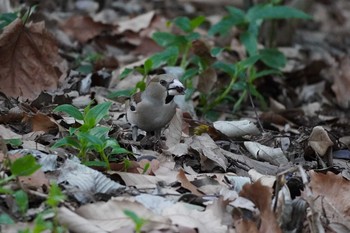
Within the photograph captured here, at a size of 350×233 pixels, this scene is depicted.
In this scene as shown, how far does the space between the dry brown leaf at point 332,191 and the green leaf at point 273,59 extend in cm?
261

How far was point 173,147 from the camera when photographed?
14.8ft

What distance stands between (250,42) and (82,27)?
1.99 metres

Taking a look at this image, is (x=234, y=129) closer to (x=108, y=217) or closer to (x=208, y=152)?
(x=208, y=152)

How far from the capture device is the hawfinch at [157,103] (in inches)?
171

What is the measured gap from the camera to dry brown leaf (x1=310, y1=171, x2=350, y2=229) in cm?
393

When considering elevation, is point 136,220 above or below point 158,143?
above

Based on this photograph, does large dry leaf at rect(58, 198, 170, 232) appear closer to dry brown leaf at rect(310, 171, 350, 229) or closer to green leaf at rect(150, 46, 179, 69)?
dry brown leaf at rect(310, 171, 350, 229)

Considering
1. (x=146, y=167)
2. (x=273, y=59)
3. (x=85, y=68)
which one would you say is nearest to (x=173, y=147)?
(x=146, y=167)

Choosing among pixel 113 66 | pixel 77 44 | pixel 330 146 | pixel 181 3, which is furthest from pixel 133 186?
pixel 181 3

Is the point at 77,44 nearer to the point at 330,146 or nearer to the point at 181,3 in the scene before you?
the point at 181,3

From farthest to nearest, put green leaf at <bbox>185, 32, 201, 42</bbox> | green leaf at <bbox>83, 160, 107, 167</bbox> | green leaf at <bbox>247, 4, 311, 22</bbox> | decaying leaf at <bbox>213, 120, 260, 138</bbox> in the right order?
1. green leaf at <bbox>247, 4, 311, 22</bbox>
2. green leaf at <bbox>185, 32, 201, 42</bbox>
3. decaying leaf at <bbox>213, 120, 260, 138</bbox>
4. green leaf at <bbox>83, 160, 107, 167</bbox>

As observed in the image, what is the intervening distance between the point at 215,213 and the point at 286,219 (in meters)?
0.34

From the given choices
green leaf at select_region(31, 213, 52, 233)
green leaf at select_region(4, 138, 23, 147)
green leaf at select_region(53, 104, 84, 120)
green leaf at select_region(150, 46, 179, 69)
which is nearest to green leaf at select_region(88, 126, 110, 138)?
green leaf at select_region(53, 104, 84, 120)

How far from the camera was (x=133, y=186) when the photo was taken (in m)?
3.85
